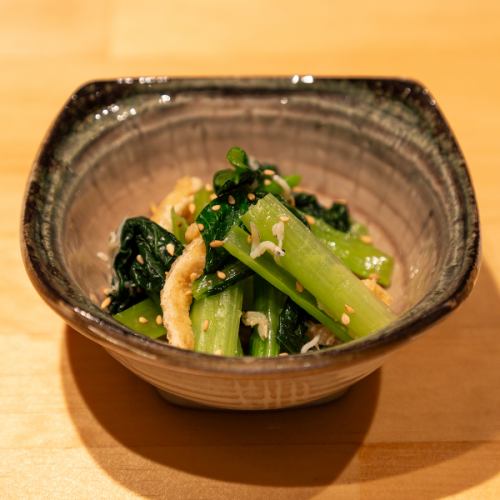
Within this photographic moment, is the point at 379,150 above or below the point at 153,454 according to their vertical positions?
above

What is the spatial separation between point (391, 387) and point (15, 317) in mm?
1209

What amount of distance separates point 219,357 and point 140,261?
2.04ft

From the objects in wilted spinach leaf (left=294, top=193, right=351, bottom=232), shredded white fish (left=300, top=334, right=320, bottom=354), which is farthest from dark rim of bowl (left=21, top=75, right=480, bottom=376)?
wilted spinach leaf (left=294, top=193, right=351, bottom=232)

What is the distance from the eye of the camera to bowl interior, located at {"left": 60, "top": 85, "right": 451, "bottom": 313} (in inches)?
73.0

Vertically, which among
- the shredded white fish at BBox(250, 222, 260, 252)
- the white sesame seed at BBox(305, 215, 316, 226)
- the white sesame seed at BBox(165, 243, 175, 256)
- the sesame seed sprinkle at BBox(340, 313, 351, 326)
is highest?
the white sesame seed at BBox(305, 215, 316, 226)

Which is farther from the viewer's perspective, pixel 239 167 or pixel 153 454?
pixel 239 167

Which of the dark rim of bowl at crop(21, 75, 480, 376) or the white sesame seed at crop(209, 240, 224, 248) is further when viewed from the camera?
the white sesame seed at crop(209, 240, 224, 248)

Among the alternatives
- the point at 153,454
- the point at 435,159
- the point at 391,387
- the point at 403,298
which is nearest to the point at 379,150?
the point at 435,159

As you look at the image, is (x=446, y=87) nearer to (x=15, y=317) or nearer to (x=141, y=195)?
(x=141, y=195)

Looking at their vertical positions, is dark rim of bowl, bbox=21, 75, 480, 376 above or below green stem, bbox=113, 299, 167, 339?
above

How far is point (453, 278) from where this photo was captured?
4.73 ft

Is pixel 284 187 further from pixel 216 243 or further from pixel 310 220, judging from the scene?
pixel 216 243

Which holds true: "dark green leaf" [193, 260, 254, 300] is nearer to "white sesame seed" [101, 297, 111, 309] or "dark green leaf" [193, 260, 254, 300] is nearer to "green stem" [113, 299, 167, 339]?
"green stem" [113, 299, 167, 339]

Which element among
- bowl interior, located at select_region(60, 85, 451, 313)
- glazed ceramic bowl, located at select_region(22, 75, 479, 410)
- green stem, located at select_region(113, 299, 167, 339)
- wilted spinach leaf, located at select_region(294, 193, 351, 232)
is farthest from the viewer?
wilted spinach leaf, located at select_region(294, 193, 351, 232)
